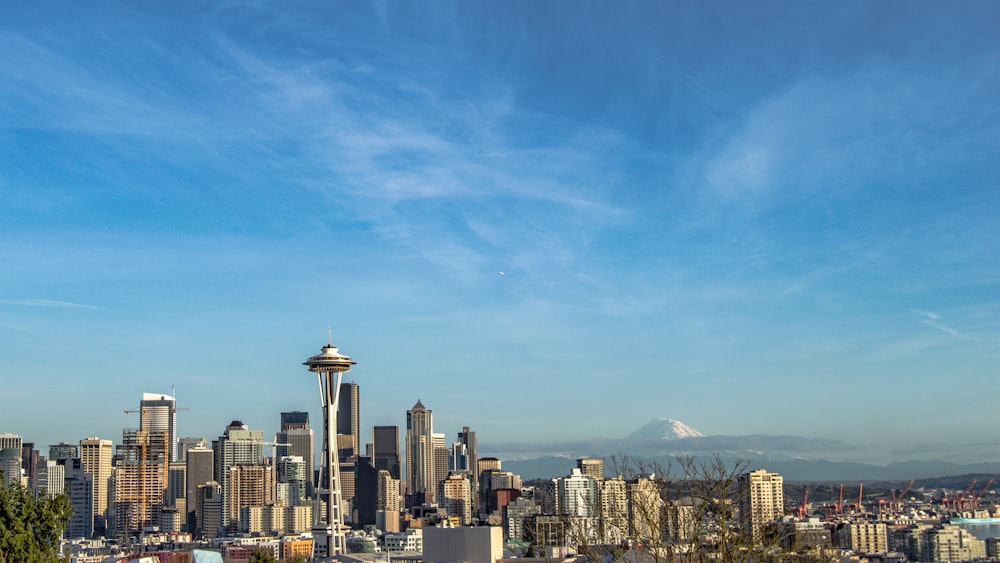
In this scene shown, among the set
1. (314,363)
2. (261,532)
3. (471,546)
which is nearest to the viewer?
(471,546)

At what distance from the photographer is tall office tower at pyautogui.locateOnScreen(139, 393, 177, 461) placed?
626 feet

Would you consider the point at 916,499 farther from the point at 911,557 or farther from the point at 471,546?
the point at 471,546

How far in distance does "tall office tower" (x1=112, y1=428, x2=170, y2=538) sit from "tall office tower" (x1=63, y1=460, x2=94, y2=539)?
373 centimetres

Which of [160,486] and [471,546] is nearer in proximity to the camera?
[471,546]

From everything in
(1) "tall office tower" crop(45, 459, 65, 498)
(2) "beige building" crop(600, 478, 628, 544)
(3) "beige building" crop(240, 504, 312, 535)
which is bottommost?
(3) "beige building" crop(240, 504, 312, 535)

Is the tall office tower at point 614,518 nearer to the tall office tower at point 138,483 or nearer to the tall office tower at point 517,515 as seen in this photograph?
the tall office tower at point 517,515

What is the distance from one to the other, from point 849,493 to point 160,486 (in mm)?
98050

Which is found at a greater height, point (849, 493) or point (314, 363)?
point (314, 363)

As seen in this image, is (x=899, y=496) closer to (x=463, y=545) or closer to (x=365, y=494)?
(x=365, y=494)

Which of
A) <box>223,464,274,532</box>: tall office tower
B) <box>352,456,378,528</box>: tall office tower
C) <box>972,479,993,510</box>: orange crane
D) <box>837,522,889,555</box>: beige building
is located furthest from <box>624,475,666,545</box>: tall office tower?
<box>352,456,378,528</box>: tall office tower

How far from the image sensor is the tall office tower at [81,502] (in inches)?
6127

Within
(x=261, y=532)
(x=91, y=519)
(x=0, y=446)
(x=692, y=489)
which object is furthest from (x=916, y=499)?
(x=692, y=489)

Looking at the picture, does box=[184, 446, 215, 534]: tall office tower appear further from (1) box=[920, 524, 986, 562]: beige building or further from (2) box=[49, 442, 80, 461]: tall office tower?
(1) box=[920, 524, 986, 562]: beige building

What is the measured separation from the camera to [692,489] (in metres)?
16.9
